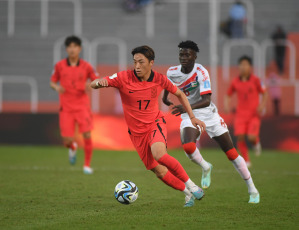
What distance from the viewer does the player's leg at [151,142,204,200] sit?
7.04m

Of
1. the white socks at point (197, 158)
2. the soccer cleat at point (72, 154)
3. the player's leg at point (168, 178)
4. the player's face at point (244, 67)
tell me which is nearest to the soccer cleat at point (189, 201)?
the player's leg at point (168, 178)

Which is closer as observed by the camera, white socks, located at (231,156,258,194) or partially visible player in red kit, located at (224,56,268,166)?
white socks, located at (231,156,258,194)

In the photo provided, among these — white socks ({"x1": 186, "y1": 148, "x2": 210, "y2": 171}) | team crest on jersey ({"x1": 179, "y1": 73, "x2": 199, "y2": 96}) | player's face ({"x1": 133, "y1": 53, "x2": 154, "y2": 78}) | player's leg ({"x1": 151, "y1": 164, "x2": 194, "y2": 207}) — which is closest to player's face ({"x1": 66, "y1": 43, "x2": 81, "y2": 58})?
team crest on jersey ({"x1": 179, "y1": 73, "x2": 199, "y2": 96})

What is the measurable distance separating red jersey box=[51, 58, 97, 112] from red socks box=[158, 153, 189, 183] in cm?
483

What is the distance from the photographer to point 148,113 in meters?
7.39

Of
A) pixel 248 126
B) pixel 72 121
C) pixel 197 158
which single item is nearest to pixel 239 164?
pixel 197 158

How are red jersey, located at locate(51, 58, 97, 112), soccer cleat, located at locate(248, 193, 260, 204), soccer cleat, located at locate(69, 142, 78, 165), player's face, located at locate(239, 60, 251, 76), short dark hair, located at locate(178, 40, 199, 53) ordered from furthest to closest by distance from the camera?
player's face, located at locate(239, 60, 251, 76) < soccer cleat, located at locate(69, 142, 78, 165) < red jersey, located at locate(51, 58, 97, 112) < short dark hair, located at locate(178, 40, 199, 53) < soccer cleat, located at locate(248, 193, 260, 204)

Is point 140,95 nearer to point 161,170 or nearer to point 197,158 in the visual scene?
point 161,170

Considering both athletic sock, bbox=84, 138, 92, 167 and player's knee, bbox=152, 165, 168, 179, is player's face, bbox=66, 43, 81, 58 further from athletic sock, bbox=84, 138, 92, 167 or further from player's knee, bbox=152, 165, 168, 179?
player's knee, bbox=152, 165, 168, 179

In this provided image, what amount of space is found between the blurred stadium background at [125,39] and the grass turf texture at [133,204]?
8.54 meters

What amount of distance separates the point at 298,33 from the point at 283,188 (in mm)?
15698

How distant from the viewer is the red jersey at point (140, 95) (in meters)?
7.27

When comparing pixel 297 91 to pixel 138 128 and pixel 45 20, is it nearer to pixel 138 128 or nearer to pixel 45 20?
Result: pixel 45 20

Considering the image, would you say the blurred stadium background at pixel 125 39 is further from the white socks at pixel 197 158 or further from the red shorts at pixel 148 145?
the red shorts at pixel 148 145
